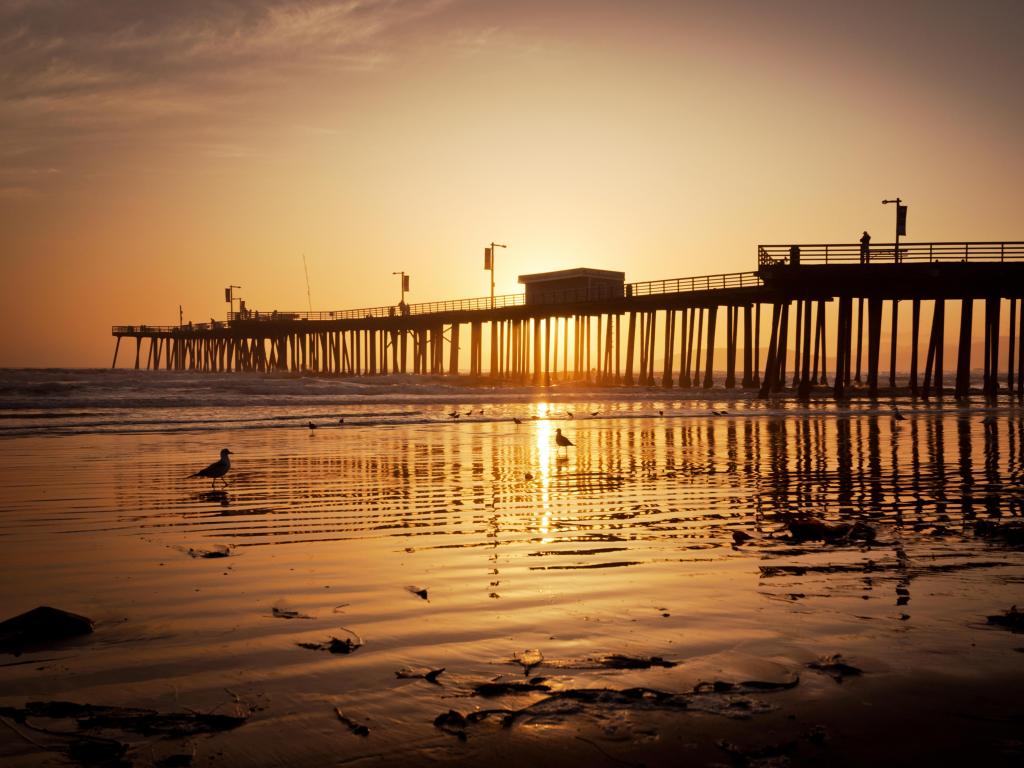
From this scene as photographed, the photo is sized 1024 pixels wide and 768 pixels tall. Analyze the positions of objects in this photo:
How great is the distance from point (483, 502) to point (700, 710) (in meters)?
5.82

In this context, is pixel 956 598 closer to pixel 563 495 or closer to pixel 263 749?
pixel 263 749

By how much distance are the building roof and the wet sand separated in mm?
46866

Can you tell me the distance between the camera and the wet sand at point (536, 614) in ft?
9.71

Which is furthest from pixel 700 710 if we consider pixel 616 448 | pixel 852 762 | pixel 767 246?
pixel 767 246

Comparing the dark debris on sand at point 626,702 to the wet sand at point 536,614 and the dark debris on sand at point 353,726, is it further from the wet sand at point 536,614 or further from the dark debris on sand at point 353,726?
the dark debris on sand at point 353,726

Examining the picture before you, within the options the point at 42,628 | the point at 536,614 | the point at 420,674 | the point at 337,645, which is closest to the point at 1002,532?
the point at 536,614

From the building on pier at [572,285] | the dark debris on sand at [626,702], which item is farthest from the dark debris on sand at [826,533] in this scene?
the building on pier at [572,285]

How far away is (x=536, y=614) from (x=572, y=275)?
53.6 metres

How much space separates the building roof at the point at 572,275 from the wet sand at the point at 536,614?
4687 cm

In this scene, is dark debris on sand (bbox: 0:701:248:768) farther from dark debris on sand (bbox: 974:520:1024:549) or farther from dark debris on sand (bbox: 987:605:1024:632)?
dark debris on sand (bbox: 974:520:1024:549)

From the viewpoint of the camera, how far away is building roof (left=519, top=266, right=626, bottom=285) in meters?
56.8

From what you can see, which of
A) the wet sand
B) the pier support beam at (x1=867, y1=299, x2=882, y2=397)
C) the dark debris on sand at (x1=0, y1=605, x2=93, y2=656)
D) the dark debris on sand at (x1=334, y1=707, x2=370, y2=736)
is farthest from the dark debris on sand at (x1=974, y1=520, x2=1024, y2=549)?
the pier support beam at (x1=867, y1=299, x2=882, y2=397)

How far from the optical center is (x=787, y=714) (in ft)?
10.2

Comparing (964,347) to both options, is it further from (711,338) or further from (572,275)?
(572,275)
